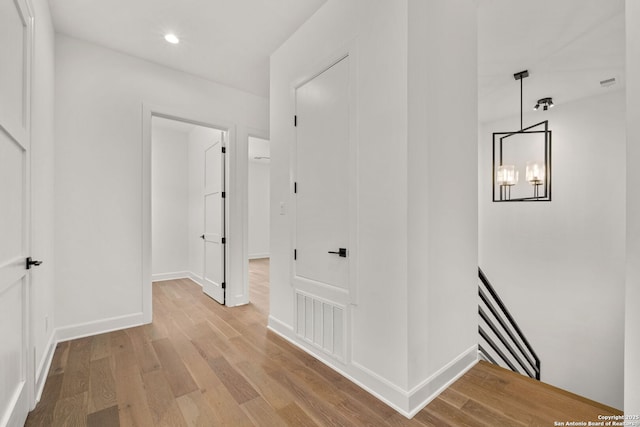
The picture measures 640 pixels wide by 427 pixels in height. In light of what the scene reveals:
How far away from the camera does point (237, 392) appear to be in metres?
1.88

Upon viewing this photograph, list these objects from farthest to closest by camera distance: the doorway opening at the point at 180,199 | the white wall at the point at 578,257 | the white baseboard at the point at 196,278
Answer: the white baseboard at the point at 196,278, the doorway opening at the point at 180,199, the white wall at the point at 578,257

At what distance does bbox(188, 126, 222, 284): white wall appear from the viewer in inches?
189

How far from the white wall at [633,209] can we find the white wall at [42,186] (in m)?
3.15

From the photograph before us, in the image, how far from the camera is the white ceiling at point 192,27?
2.40m

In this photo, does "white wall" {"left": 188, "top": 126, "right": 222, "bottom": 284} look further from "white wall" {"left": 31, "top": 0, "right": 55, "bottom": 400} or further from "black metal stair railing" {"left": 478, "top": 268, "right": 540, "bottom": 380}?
"black metal stair railing" {"left": 478, "top": 268, "right": 540, "bottom": 380}

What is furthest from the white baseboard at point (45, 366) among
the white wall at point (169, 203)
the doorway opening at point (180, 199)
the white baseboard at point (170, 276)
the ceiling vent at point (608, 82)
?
the ceiling vent at point (608, 82)

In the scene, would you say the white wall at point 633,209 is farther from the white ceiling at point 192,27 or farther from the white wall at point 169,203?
the white wall at point 169,203

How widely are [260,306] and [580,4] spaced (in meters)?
4.36

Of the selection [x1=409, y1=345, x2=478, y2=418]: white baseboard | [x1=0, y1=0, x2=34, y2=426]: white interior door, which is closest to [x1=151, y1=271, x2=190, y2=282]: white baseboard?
[x1=0, y1=0, x2=34, y2=426]: white interior door

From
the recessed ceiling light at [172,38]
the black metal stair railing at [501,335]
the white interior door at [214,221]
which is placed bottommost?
the black metal stair railing at [501,335]

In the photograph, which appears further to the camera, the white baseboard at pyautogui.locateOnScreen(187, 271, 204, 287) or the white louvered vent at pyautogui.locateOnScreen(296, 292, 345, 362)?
the white baseboard at pyautogui.locateOnScreen(187, 271, 204, 287)

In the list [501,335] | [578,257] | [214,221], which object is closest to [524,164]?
[578,257]

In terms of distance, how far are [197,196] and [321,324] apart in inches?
147

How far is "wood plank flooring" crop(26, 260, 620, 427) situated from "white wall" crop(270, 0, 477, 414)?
15cm
